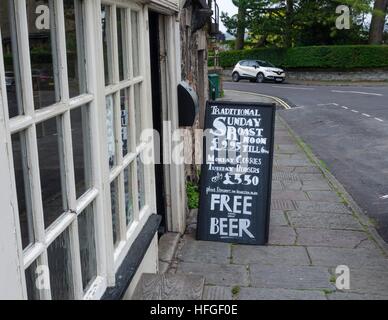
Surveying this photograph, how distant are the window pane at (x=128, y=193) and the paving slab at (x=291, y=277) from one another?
1487mm

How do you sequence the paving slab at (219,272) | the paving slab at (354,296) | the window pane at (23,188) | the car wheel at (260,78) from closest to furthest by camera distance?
1. the window pane at (23,188)
2. the paving slab at (354,296)
3. the paving slab at (219,272)
4. the car wheel at (260,78)

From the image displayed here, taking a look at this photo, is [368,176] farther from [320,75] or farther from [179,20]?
[320,75]

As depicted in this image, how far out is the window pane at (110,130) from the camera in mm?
3312

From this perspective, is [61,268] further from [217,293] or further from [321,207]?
[321,207]

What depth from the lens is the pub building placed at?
6.40 ft

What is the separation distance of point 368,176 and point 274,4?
2791 centimetres

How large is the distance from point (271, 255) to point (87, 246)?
2.94 meters

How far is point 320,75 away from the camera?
112 ft

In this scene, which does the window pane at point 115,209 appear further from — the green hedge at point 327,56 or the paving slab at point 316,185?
the green hedge at point 327,56

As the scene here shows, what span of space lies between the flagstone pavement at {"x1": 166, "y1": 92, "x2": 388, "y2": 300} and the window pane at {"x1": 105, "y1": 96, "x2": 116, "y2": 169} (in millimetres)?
1671

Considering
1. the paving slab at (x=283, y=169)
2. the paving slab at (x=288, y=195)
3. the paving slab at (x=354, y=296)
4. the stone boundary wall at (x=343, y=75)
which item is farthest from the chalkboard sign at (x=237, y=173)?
the stone boundary wall at (x=343, y=75)

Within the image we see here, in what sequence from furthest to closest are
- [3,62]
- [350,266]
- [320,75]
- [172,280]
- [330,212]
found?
[320,75] → [330,212] → [350,266] → [172,280] → [3,62]

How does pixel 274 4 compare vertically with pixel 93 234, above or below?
above
